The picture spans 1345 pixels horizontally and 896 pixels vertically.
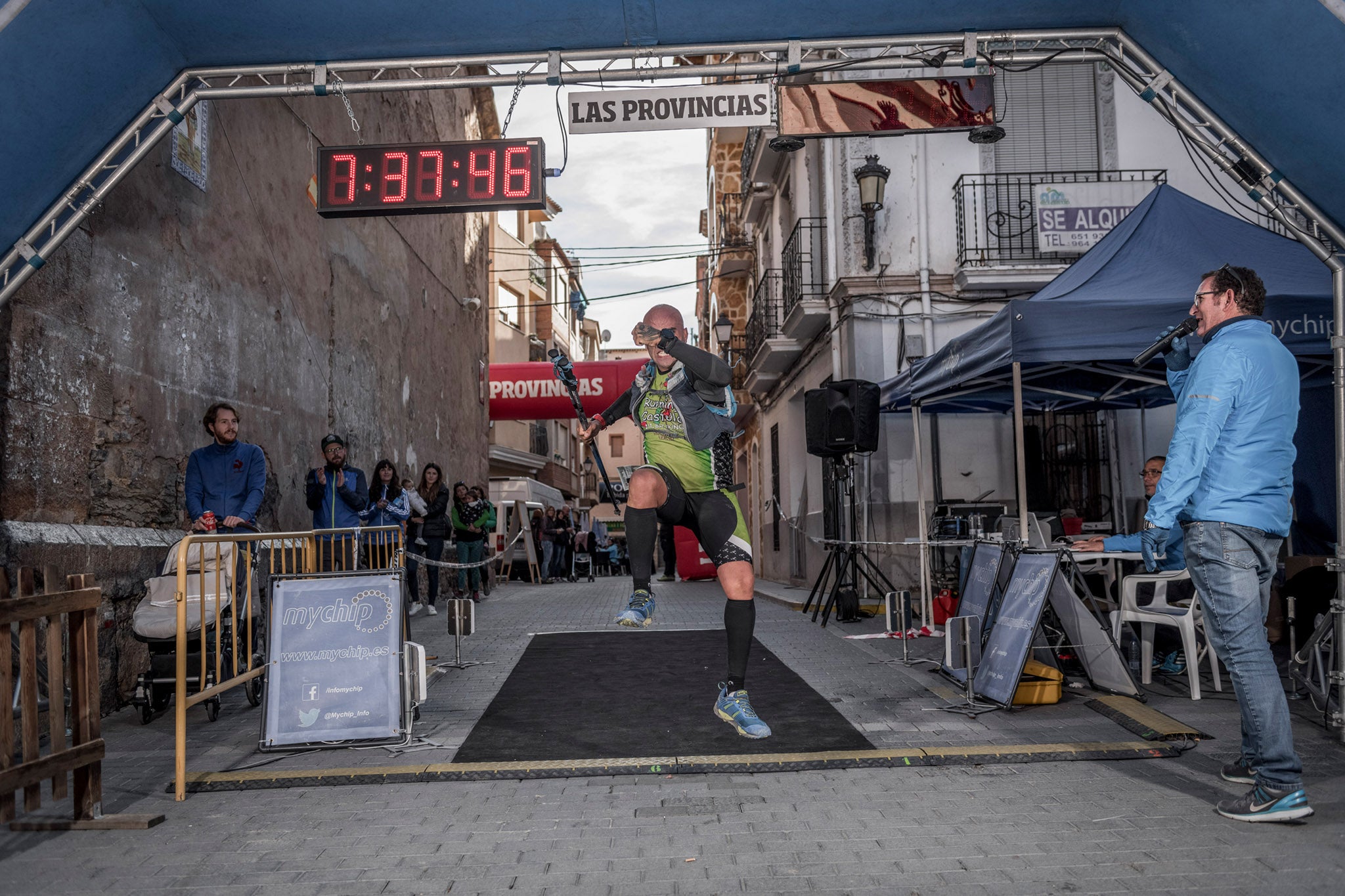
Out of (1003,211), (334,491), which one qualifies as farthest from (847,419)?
(334,491)

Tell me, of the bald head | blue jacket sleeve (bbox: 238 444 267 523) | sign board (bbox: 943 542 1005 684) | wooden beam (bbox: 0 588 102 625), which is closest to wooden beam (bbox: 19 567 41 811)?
wooden beam (bbox: 0 588 102 625)

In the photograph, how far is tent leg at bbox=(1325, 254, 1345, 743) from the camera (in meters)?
5.21

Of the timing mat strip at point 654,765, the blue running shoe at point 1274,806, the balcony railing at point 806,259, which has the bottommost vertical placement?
the timing mat strip at point 654,765

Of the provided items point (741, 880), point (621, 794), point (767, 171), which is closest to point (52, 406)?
point (621, 794)

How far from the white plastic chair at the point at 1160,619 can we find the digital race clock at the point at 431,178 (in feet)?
15.9

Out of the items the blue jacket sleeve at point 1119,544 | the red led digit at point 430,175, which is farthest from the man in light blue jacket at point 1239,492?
the red led digit at point 430,175

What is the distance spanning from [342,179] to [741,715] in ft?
14.5

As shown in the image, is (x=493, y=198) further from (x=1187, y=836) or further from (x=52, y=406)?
(x=1187, y=836)

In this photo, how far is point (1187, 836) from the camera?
380cm

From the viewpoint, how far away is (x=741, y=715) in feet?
17.6

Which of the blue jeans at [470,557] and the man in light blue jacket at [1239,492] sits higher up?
the man in light blue jacket at [1239,492]

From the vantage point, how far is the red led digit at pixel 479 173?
6.91m

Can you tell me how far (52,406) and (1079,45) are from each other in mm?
6514

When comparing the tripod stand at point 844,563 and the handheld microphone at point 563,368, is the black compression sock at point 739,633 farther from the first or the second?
the tripod stand at point 844,563
